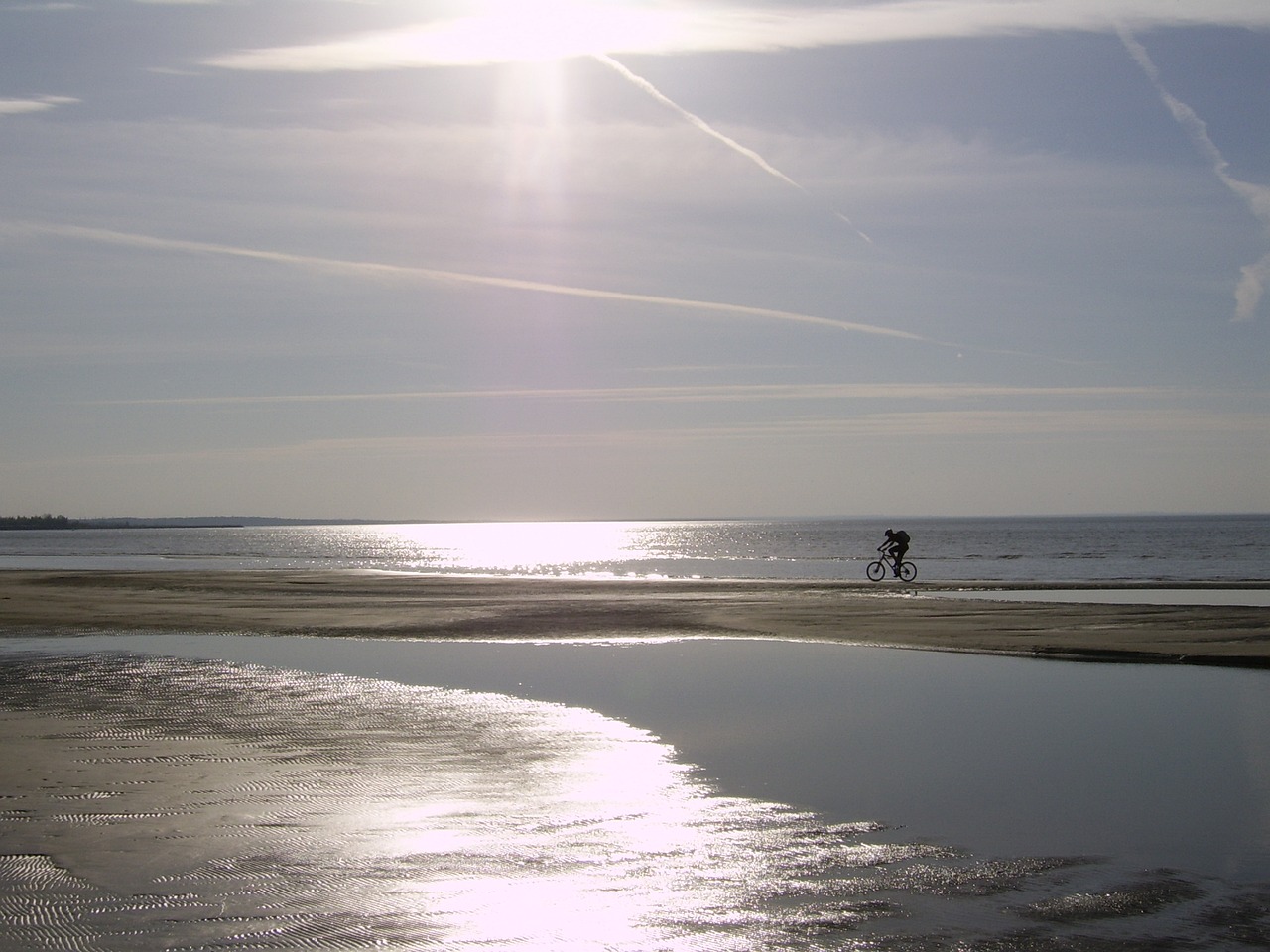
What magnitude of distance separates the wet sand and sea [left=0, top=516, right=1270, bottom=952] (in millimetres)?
5179

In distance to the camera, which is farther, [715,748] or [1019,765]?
[715,748]

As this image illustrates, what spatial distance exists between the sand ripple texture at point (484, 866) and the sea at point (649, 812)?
35 mm

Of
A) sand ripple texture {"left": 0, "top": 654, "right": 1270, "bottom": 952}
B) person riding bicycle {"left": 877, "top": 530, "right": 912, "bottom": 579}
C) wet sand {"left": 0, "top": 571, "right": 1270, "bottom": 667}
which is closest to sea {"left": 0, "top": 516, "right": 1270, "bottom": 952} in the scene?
sand ripple texture {"left": 0, "top": 654, "right": 1270, "bottom": 952}

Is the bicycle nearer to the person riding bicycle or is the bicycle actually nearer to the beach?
the person riding bicycle

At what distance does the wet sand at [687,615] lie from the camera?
25234 mm

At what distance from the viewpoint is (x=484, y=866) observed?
891 centimetres

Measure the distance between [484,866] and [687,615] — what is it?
2493cm

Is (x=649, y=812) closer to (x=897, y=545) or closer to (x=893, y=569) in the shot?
(x=897, y=545)

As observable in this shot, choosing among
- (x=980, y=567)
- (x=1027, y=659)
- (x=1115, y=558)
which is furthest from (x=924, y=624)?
(x=1115, y=558)

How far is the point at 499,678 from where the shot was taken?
20234 millimetres

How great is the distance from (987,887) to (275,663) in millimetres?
17016

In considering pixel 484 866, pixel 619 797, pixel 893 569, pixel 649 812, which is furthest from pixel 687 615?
pixel 484 866

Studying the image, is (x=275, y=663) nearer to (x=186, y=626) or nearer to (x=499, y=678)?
(x=499, y=678)

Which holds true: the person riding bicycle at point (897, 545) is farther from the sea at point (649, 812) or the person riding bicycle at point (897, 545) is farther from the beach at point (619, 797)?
the sea at point (649, 812)
